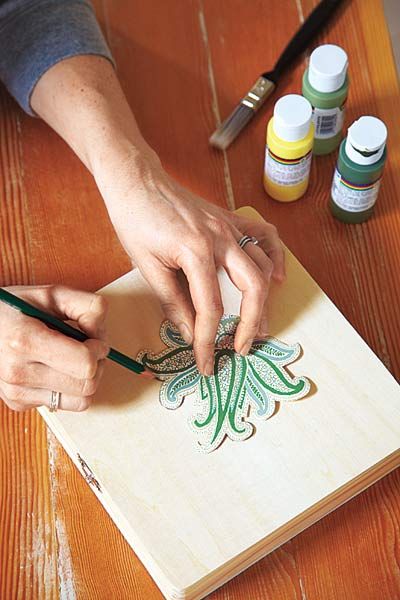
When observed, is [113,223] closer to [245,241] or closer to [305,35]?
[245,241]

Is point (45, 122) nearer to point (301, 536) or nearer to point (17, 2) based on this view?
point (17, 2)

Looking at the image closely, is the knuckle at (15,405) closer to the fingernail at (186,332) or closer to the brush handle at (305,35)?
the fingernail at (186,332)

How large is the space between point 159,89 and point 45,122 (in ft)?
0.55

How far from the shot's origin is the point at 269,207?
1.08 meters

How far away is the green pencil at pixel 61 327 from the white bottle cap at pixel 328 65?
16.6 inches

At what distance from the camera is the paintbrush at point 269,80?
112cm

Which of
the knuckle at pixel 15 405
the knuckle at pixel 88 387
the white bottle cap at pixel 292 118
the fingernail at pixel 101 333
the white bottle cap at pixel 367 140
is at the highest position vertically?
the white bottle cap at pixel 367 140

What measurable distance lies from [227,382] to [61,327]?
194 mm

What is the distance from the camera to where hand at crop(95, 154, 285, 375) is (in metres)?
0.87

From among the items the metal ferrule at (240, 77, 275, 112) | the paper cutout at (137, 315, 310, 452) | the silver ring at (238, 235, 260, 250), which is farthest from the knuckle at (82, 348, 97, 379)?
the metal ferrule at (240, 77, 275, 112)

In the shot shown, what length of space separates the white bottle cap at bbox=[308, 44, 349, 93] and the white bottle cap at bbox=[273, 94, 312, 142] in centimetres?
6

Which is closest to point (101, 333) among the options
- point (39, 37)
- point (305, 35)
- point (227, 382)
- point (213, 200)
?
point (227, 382)

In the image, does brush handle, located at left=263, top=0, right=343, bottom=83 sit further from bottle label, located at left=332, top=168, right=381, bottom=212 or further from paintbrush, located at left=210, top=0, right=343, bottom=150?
bottle label, located at left=332, top=168, right=381, bottom=212

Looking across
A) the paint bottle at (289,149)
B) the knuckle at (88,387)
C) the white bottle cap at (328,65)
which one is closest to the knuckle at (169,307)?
the knuckle at (88,387)
